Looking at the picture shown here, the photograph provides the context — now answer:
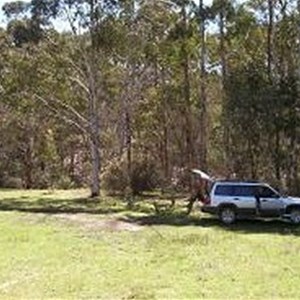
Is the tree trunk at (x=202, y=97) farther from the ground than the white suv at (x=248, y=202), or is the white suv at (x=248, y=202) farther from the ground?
the tree trunk at (x=202, y=97)

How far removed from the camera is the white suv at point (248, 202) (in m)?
29.3

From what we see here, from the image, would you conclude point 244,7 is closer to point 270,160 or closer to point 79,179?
point 270,160

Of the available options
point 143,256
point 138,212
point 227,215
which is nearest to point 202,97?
point 138,212

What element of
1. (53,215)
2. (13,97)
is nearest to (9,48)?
(13,97)

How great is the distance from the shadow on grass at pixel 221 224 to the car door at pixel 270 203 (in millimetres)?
465

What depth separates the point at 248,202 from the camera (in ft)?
97.3

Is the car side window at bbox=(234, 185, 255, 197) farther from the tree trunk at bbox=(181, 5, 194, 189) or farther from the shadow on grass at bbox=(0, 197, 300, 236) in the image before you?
the tree trunk at bbox=(181, 5, 194, 189)

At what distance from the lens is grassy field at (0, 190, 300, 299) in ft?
57.3

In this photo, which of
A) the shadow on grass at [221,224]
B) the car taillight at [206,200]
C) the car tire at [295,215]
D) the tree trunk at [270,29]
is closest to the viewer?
the shadow on grass at [221,224]

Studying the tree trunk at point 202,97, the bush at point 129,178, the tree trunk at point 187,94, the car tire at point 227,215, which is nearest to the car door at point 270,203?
the car tire at point 227,215

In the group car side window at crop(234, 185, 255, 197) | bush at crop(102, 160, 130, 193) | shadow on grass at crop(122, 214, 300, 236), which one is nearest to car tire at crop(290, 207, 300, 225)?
shadow on grass at crop(122, 214, 300, 236)

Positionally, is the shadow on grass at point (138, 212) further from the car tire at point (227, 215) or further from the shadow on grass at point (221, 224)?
the car tire at point (227, 215)

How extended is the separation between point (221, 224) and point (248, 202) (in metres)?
1.24

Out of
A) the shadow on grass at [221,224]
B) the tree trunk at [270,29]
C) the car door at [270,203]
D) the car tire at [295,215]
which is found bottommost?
the shadow on grass at [221,224]
